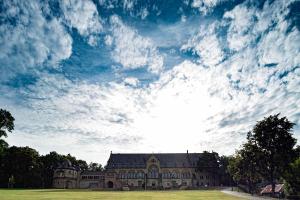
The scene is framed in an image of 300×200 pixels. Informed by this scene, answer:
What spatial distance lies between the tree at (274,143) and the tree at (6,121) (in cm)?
4177

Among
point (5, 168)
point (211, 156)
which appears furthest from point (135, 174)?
point (5, 168)

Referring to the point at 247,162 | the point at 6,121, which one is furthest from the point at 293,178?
the point at 6,121

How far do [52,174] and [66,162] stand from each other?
963cm

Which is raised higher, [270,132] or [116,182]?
[270,132]

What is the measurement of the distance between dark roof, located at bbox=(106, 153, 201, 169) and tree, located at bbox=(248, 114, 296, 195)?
62.1m

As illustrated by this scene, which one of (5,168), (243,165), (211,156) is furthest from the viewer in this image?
(211,156)

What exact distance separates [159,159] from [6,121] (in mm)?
71762

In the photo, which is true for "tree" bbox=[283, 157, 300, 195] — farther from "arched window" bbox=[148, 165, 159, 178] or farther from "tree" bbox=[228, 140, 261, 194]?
"arched window" bbox=[148, 165, 159, 178]

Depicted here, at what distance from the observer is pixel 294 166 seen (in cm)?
3809

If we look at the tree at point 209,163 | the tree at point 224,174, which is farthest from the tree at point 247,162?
the tree at point 224,174

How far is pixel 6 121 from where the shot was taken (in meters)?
48.7

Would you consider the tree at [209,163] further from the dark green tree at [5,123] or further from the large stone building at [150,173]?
the dark green tree at [5,123]

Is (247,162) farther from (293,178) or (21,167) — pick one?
(21,167)

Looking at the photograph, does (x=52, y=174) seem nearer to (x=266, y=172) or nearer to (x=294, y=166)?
(x=266, y=172)
